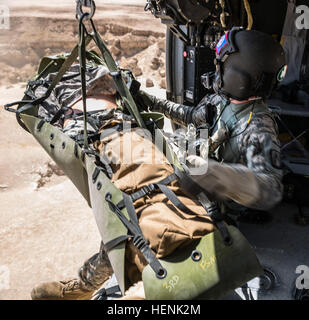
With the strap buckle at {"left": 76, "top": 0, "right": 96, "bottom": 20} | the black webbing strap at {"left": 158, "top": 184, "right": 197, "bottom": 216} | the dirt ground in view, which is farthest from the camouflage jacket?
the dirt ground

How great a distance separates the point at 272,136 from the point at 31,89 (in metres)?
2.05

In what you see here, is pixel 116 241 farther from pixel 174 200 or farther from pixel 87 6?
pixel 87 6

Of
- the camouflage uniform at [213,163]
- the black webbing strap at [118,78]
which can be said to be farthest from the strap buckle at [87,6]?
the camouflage uniform at [213,163]

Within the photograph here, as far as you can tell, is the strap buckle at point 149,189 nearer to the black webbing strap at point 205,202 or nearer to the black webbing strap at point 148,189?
the black webbing strap at point 148,189

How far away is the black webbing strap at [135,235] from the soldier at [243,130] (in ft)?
1.32

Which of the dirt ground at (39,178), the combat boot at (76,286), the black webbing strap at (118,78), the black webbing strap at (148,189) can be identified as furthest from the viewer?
the dirt ground at (39,178)

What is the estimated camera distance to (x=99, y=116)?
101 inches

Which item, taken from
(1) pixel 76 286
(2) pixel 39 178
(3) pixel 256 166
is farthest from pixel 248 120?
(2) pixel 39 178

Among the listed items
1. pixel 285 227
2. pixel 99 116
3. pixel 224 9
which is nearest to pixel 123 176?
pixel 99 116

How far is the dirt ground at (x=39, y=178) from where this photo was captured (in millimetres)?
4094

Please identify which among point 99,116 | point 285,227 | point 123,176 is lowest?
point 285,227

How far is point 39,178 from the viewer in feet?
20.9

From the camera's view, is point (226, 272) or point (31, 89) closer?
point (226, 272)
